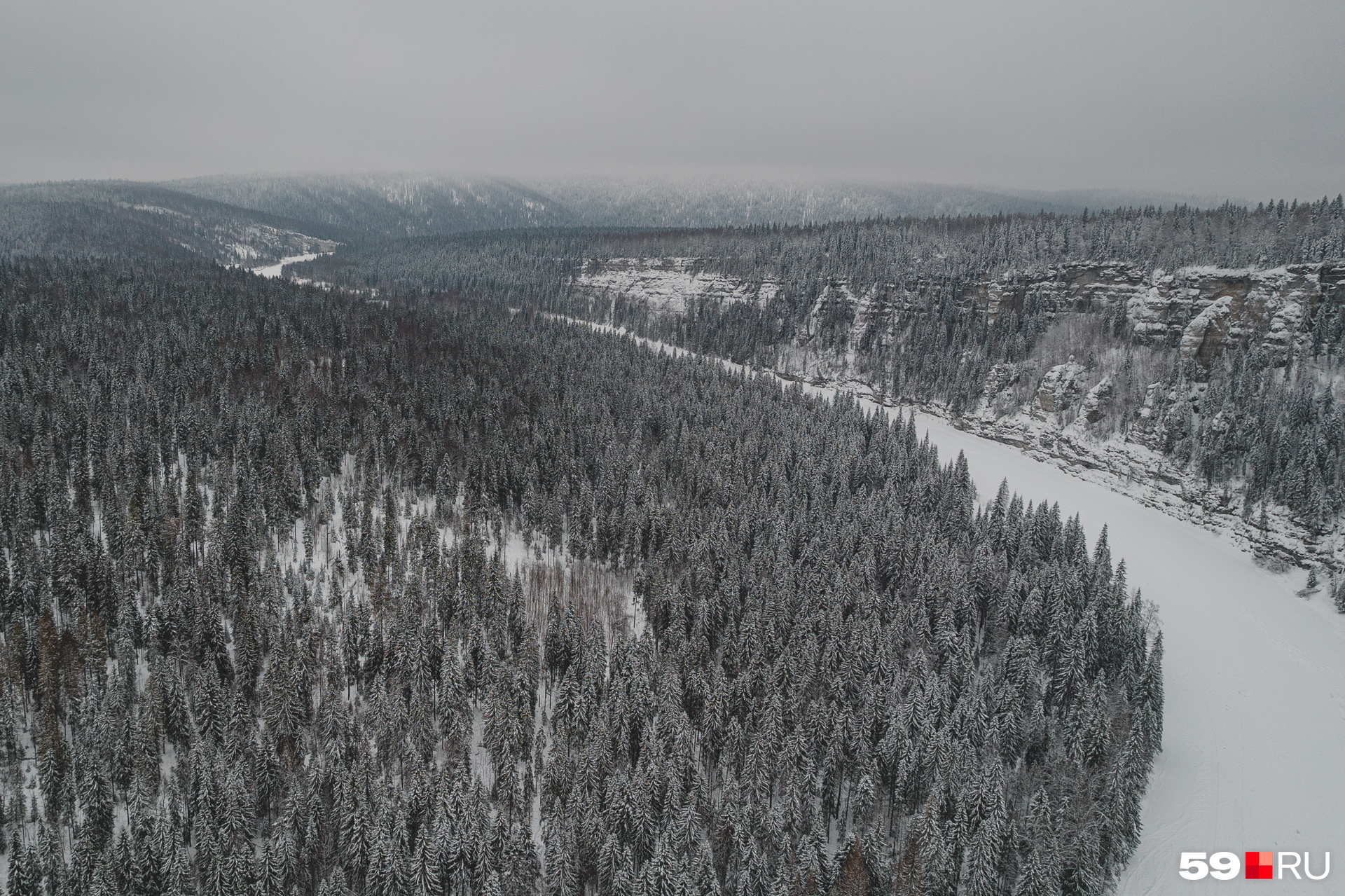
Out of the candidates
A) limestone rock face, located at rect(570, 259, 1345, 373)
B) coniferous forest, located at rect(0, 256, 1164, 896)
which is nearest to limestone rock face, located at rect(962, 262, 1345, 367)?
limestone rock face, located at rect(570, 259, 1345, 373)

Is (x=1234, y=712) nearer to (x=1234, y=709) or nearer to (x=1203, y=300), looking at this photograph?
(x=1234, y=709)

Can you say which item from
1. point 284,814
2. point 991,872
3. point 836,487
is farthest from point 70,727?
point 836,487

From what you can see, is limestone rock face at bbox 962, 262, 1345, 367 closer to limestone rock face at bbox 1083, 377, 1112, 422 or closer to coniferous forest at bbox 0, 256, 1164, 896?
limestone rock face at bbox 1083, 377, 1112, 422

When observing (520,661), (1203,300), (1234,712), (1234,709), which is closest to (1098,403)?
(1203,300)

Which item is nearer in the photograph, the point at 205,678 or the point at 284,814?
the point at 284,814

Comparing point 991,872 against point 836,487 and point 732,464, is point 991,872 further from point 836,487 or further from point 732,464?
point 732,464

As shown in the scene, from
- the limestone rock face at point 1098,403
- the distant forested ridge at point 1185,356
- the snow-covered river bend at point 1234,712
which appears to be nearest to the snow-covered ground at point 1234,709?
the snow-covered river bend at point 1234,712
